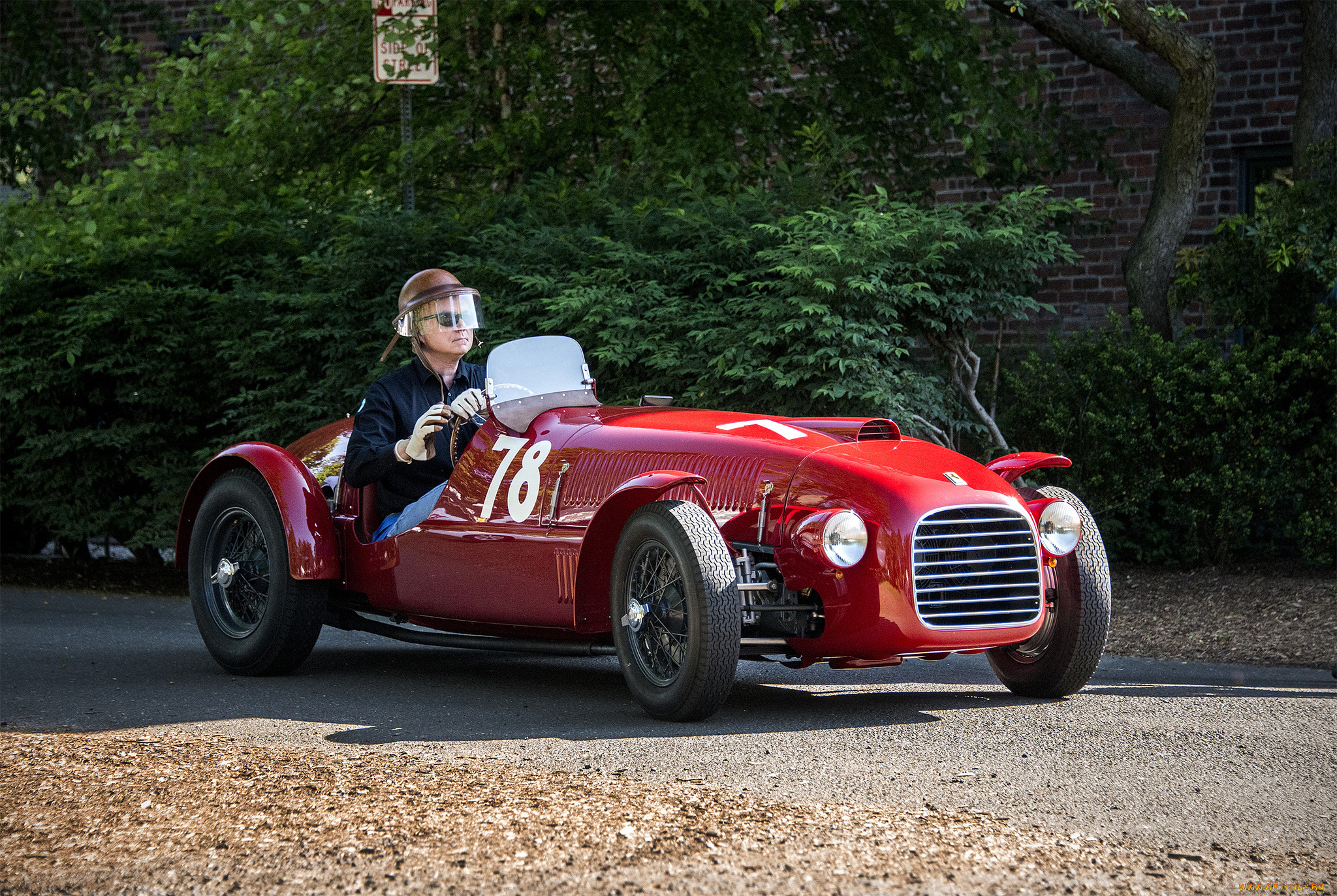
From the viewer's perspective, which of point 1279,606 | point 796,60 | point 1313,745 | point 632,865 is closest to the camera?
point 632,865

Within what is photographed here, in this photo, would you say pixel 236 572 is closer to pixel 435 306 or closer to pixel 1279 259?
pixel 435 306

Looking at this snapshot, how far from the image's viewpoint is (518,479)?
5.54 meters

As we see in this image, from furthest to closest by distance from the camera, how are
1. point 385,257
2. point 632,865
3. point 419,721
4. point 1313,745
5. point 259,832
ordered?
point 385,257 → point 419,721 → point 1313,745 → point 259,832 → point 632,865

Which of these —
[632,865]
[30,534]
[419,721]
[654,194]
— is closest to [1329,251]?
[654,194]

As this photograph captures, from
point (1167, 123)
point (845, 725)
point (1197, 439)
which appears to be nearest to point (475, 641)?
point (845, 725)

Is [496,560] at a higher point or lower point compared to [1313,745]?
higher

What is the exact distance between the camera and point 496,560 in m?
5.51

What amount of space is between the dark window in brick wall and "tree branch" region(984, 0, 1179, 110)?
1653mm

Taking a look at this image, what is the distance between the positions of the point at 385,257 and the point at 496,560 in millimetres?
4175

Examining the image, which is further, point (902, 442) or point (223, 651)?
point (223, 651)

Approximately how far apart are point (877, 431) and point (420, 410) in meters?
1.99

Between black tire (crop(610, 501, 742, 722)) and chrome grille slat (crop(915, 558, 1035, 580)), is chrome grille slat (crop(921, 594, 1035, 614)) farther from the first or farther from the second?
black tire (crop(610, 501, 742, 722))

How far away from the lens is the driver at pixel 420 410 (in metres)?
5.87

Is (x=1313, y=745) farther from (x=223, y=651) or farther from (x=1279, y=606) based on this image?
(x=223, y=651)
